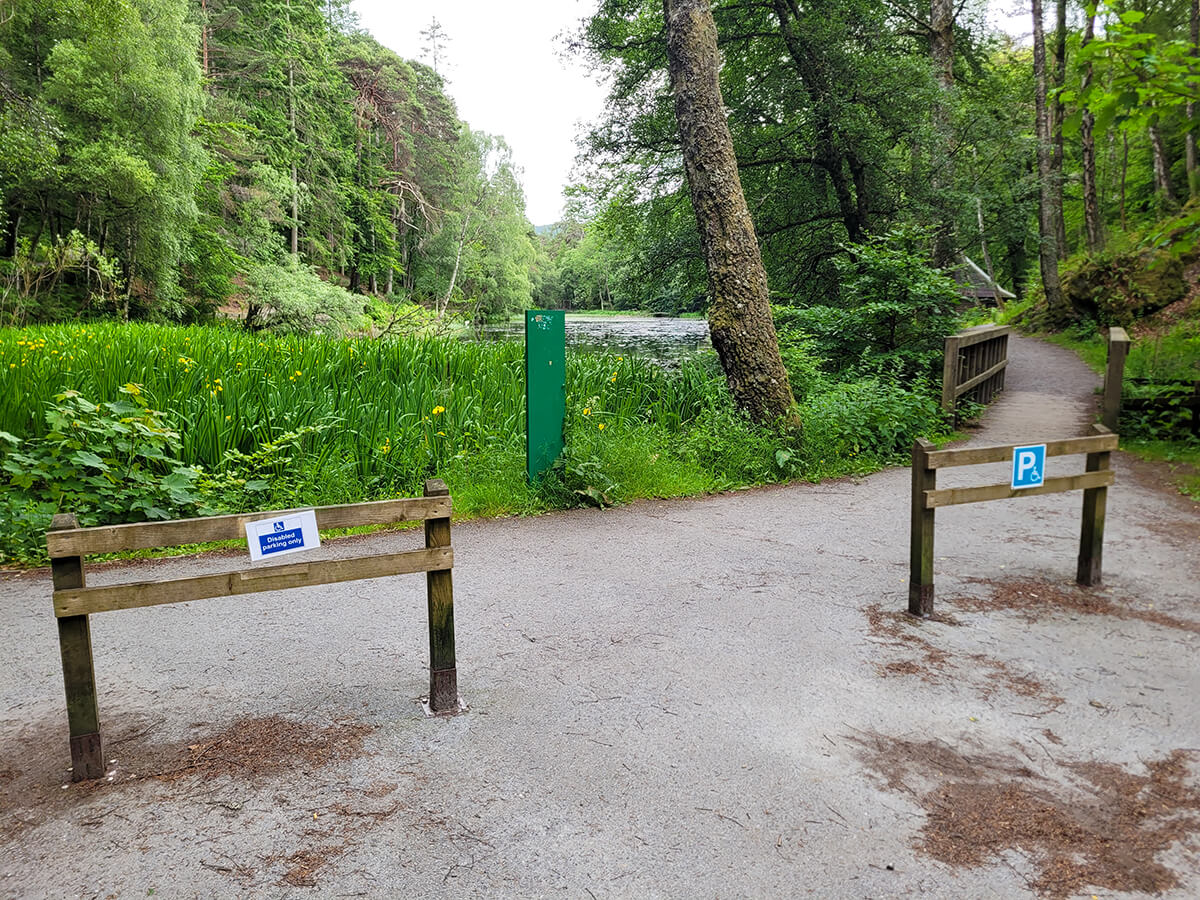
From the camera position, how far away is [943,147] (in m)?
13.3

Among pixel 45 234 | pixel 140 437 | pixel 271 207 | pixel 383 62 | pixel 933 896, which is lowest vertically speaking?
pixel 933 896

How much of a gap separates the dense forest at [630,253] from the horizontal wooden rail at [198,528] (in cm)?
329

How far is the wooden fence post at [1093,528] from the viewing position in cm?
493

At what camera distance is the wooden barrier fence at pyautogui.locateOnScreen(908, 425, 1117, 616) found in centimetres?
442

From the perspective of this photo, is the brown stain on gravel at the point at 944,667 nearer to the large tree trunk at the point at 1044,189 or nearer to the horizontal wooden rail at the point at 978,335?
the horizontal wooden rail at the point at 978,335

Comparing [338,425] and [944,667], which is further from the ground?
[338,425]

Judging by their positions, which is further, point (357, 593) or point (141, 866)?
point (357, 593)

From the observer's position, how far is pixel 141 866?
2.42 metres

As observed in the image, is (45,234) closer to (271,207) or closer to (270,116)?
(271,207)

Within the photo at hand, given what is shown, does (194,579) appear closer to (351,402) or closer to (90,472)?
(90,472)

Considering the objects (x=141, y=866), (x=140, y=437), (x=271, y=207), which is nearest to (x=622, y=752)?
(x=141, y=866)

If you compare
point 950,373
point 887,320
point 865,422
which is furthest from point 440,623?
point 887,320

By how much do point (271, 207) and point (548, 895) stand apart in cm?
3095

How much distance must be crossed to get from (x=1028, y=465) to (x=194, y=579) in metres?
4.50
